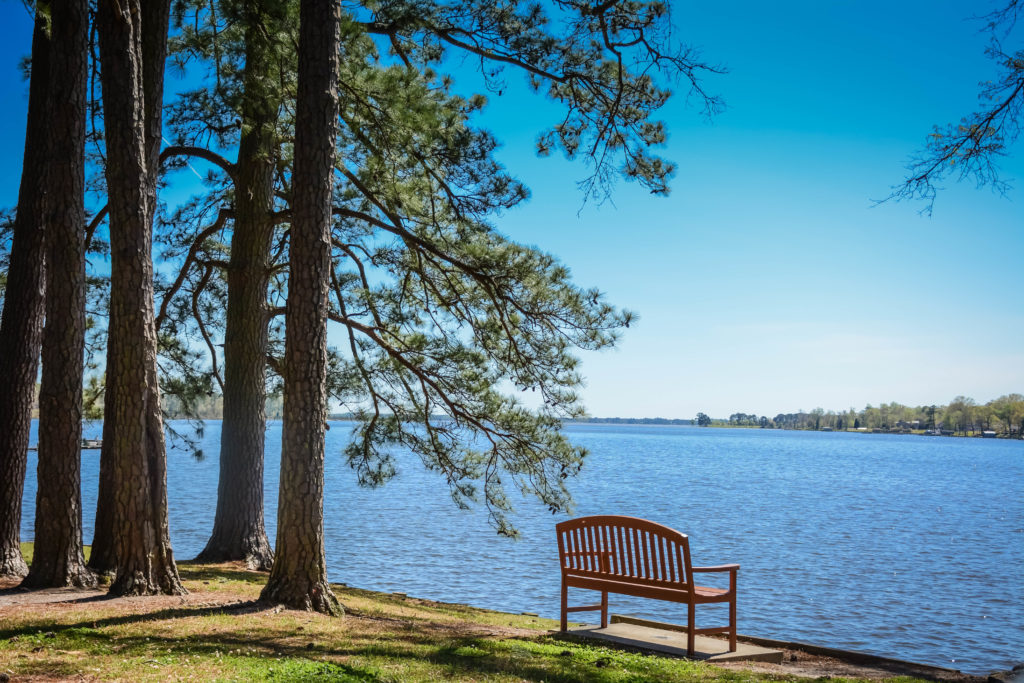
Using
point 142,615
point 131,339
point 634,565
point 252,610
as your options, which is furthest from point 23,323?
point 634,565

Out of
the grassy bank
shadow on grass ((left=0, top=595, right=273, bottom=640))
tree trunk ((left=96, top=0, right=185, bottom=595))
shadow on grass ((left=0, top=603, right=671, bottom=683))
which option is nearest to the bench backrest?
the grassy bank

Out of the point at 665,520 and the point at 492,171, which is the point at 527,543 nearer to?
the point at 665,520

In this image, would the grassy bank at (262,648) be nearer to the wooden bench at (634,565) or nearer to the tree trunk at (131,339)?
the tree trunk at (131,339)

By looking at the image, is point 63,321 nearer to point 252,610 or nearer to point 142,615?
point 142,615

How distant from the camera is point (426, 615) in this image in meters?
8.48

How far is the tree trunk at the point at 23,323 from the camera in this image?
799cm

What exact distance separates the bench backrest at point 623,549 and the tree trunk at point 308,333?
204cm

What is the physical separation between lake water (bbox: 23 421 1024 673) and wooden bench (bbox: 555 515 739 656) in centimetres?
547

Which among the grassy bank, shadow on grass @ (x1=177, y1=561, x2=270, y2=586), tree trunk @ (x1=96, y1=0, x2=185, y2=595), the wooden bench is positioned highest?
tree trunk @ (x1=96, y1=0, x2=185, y2=595)

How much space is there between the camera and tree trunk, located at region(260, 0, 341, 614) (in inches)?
267

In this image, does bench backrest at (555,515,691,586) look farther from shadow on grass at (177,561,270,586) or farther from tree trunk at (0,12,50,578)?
tree trunk at (0,12,50,578)

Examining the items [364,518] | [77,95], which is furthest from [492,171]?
[364,518]

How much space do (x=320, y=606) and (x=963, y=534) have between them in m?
23.6

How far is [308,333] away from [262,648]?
2622 mm
